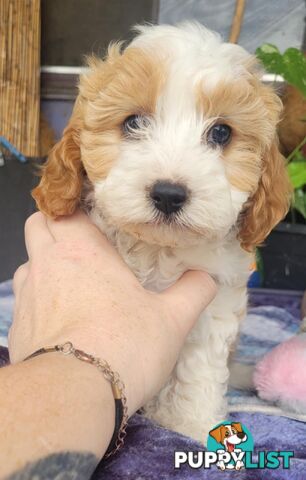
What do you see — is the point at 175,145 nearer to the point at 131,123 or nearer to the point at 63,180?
the point at 131,123

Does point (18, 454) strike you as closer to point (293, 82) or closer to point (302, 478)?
point (302, 478)

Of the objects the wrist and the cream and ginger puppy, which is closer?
the wrist

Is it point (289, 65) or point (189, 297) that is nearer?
point (189, 297)

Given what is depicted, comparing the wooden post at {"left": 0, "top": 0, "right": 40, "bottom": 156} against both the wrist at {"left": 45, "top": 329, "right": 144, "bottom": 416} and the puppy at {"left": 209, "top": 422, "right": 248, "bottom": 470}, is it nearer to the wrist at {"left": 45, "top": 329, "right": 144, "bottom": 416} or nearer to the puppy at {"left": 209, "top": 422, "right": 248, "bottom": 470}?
the puppy at {"left": 209, "top": 422, "right": 248, "bottom": 470}

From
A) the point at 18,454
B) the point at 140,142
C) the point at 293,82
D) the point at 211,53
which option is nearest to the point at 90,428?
the point at 18,454

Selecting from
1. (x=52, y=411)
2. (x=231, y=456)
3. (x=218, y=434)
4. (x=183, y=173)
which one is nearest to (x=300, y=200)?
(x=183, y=173)

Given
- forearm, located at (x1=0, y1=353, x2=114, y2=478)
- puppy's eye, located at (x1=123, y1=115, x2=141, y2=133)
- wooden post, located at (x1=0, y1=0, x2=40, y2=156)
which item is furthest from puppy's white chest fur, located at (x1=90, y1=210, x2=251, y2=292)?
wooden post, located at (x1=0, y1=0, x2=40, y2=156)

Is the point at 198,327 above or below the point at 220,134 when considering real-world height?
below

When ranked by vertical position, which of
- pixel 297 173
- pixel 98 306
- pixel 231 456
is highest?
pixel 98 306
